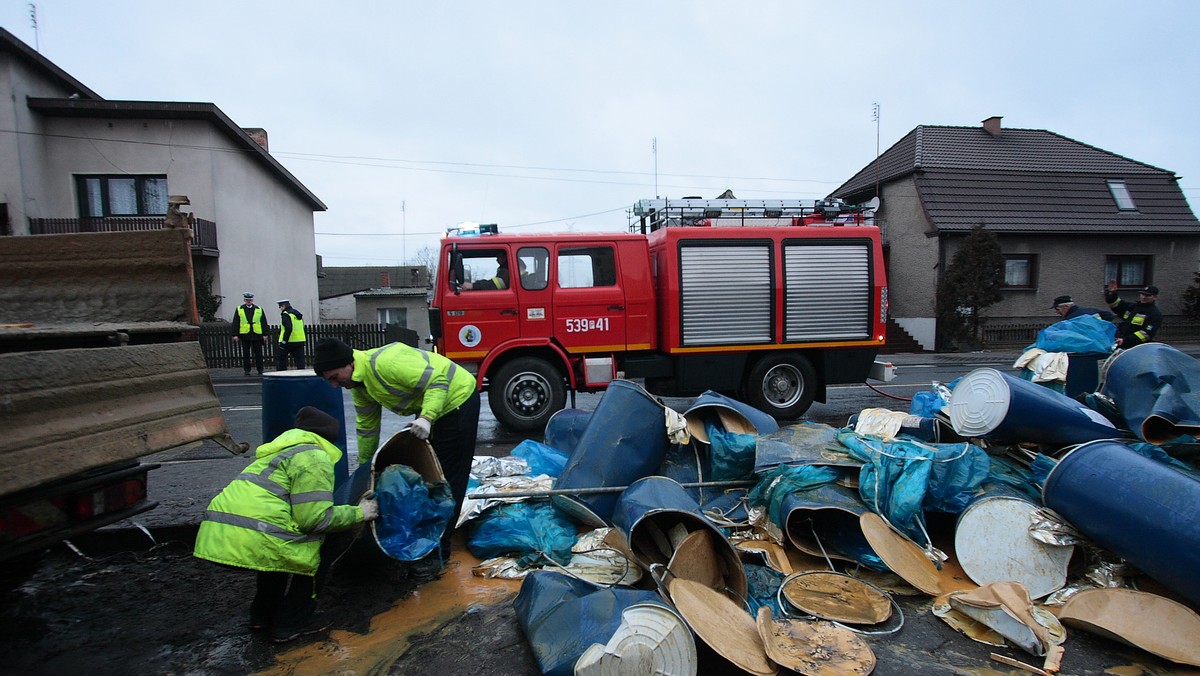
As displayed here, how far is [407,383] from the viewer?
3.59m

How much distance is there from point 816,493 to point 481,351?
4.47m

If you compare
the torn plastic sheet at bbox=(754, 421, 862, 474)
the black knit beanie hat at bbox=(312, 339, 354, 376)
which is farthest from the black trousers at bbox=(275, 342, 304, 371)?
the torn plastic sheet at bbox=(754, 421, 862, 474)

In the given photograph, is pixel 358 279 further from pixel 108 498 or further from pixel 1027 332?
pixel 108 498

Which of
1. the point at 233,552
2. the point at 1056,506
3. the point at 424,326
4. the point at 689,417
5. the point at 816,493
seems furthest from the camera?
the point at 424,326

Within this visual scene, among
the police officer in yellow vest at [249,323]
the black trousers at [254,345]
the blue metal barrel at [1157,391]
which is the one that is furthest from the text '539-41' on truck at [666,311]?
the black trousers at [254,345]

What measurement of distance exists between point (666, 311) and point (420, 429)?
443 cm

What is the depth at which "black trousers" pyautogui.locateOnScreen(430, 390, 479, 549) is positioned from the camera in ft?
12.2

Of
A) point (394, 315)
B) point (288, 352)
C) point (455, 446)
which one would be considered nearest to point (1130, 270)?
point (455, 446)

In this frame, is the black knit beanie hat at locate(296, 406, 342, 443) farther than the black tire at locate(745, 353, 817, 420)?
No

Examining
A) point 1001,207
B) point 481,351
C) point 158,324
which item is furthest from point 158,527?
point 1001,207

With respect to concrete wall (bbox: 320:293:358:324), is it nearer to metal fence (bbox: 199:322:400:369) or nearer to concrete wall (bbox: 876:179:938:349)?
metal fence (bbox: 199:322:400:369)

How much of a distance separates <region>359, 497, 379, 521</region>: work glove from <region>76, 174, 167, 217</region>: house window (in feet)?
63.8

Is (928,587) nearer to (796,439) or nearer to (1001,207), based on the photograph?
(796,439)

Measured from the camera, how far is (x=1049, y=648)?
2.68m
